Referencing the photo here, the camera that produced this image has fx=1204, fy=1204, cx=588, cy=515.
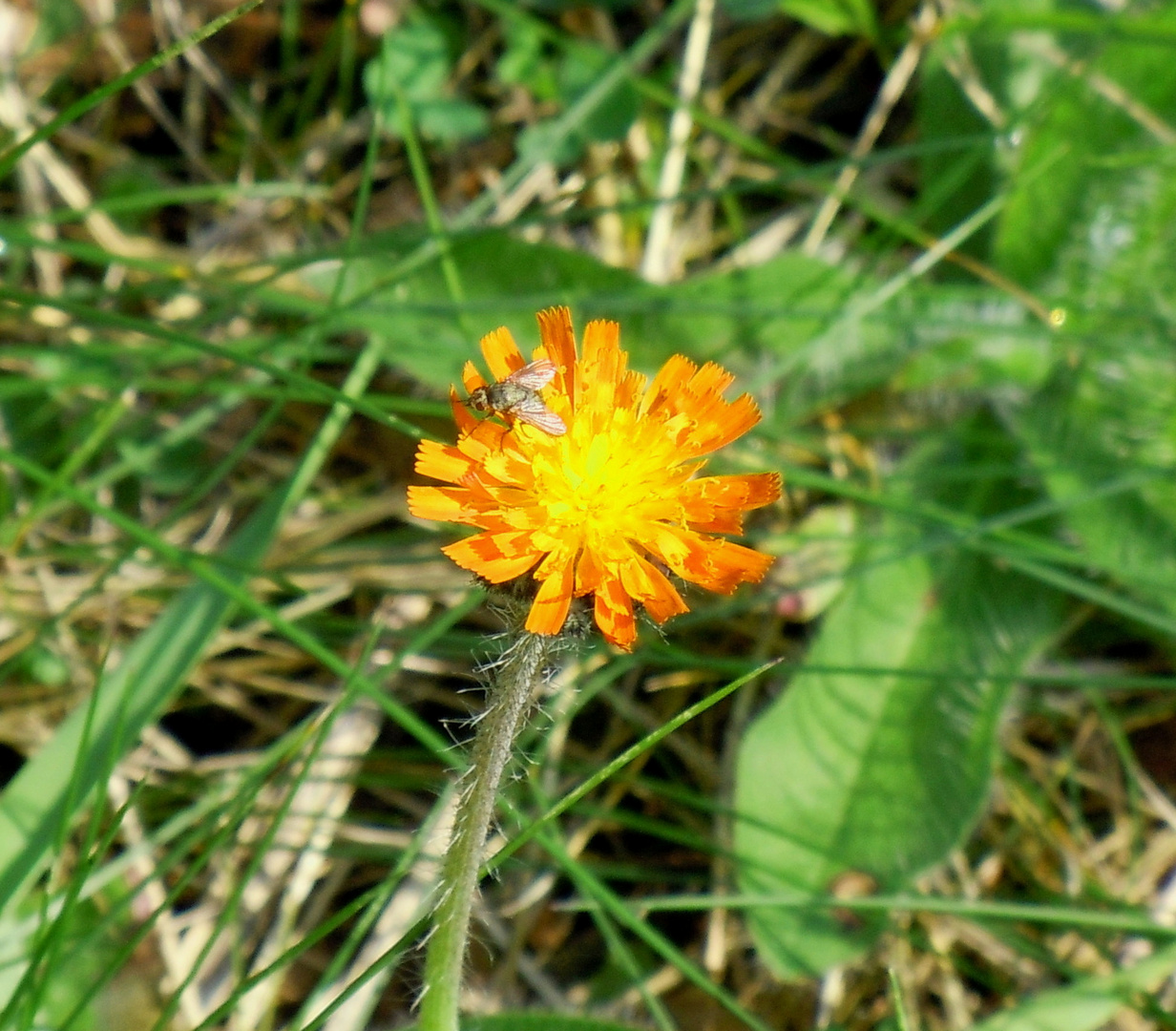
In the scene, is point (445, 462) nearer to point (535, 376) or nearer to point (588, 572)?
point (535, 376)

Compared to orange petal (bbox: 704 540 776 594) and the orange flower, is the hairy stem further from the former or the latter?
orange petal (bbox: 704 540 776 594)

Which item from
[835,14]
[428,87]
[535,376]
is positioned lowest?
[535,376]

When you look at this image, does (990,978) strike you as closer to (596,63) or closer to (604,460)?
(604,460)

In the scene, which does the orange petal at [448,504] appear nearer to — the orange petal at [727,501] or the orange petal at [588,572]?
the orange petal at [588,572]

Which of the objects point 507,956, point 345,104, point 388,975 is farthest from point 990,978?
point 345,104

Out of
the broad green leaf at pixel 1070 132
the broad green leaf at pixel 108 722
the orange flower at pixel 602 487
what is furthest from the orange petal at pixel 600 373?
the broad green leaf at pixel 1070 132

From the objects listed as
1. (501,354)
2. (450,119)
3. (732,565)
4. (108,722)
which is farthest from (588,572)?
(450,119)
